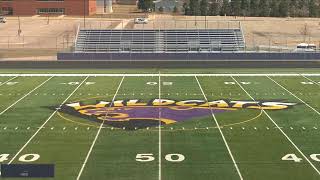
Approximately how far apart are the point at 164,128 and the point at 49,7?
70085 mm

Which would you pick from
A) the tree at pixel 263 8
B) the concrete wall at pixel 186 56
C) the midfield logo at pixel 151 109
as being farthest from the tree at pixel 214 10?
the midfield logo at pixel 151 109

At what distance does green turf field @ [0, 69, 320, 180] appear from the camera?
1437 centimetres

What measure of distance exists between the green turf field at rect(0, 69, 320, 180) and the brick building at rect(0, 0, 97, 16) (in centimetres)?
5589

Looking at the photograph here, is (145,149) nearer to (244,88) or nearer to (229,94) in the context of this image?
(229,94)

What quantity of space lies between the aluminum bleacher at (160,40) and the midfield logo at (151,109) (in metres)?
25.2

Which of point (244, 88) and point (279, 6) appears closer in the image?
point (244, 88)

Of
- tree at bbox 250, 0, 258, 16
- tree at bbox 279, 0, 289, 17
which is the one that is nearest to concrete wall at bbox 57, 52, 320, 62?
tree at bbox 279, 0, 289, 17

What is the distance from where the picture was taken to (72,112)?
69.8ft

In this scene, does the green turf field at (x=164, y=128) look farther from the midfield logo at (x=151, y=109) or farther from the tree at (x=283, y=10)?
the tree at (x=283, y=10)

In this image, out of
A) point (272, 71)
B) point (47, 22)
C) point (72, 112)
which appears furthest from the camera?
point (47, 22)

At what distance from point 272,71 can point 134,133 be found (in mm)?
18323

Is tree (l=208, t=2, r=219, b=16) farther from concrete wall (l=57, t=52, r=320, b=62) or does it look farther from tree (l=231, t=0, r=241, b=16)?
concrete wall (l=57, t=52, r=320, b=62)

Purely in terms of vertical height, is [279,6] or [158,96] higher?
[279,6]

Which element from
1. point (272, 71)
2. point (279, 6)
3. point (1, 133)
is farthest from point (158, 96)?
point (279, 6)
